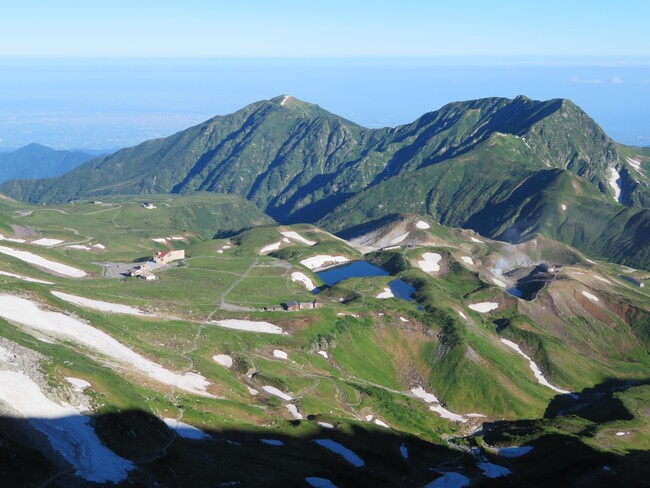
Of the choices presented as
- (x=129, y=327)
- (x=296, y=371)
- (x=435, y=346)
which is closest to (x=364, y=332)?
(x=435, y=346)

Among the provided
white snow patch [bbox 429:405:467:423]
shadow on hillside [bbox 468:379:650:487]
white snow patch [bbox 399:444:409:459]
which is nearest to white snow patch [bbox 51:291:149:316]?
white snow patch [bbox 399:444:409:459]

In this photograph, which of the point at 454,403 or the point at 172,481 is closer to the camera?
the point at 172,481

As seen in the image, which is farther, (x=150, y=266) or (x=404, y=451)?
(x=150, y=266)

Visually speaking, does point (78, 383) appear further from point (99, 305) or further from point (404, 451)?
point (99, 305)

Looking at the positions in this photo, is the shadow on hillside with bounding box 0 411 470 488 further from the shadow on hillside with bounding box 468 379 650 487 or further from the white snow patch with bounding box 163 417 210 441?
the shadow on hillside with bounding box 468 379 650 487

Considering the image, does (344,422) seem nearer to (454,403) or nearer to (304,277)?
(454,403)

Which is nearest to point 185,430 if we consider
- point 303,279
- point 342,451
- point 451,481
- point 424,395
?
point 342,451
